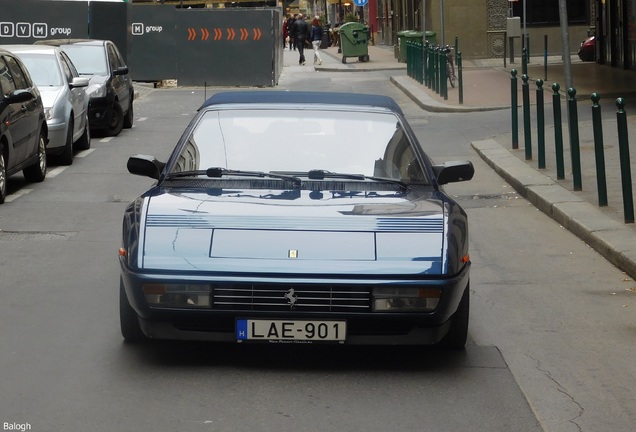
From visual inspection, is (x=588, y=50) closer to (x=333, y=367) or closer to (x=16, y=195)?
(x=16, y=195)

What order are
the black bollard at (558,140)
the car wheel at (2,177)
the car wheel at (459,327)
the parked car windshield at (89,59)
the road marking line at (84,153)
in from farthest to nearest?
the parked car windshield at (89,59) → the road marking line at (84,153) → the black bollard at (558,140) → the car wheel at (2,177) → the car wheel at (459,327)

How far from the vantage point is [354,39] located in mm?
44281

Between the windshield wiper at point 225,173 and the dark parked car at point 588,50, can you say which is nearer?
the windshield wiper at point 225,173

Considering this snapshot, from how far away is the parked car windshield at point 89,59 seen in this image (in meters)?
21.8

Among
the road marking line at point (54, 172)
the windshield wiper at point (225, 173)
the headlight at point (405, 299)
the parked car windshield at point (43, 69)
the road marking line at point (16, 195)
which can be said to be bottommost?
the headlight at point (405, 299)

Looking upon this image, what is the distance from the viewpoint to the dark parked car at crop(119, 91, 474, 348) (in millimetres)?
6180

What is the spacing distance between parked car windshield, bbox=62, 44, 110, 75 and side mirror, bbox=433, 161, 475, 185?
48.6 ft

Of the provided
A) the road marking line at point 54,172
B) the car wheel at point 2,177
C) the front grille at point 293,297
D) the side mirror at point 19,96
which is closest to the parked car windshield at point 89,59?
the road marking line at point 54,172

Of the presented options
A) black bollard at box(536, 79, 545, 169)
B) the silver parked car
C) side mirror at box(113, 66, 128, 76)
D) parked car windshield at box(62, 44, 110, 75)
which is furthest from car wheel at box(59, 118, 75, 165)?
black bollard at box(536, 79, 545, 169)

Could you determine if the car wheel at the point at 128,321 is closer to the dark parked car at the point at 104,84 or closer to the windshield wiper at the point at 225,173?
the windshield wiper at the point at 225,173

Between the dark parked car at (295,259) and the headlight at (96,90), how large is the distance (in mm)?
13829

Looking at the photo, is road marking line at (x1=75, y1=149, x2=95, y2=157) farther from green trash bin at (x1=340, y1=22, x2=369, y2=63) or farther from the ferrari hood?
green trash bin at (x1=340, y1=22, x2=369, y2=63)

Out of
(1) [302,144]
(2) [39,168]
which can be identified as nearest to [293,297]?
(1) [302,144]

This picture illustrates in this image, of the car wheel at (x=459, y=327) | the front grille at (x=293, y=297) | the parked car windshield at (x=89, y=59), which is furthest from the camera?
the parked car windshield at (x=89, y=59)
